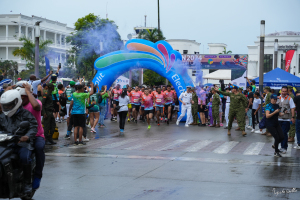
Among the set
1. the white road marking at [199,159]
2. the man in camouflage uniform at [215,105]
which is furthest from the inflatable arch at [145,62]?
the white road marking at [199,159]

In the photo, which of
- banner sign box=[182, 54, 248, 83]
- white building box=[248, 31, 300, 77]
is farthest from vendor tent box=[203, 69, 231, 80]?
white building box=[248, 31, 300, 77]

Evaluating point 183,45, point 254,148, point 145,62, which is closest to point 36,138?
point 254,148

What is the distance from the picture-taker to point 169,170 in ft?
27.5

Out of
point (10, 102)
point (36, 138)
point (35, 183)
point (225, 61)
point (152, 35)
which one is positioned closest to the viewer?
point (10, 102)

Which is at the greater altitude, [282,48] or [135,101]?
[282,48]

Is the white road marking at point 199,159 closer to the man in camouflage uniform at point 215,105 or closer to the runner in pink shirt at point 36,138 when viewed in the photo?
the runner in pink shirt at point 36,138

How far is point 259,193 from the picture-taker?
21.5ft

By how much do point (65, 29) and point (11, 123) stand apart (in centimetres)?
7466

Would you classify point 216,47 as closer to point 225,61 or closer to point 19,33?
point 225,61

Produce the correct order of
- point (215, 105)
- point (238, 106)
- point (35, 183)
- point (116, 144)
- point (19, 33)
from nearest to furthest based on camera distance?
point (35, 183), point (116, 144), point (238, 106), point (215, 105), point (19, 33)

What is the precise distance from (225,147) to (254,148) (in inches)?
32.1

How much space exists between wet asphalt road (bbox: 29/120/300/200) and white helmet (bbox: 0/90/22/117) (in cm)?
155

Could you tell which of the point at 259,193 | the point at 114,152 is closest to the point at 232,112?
the point at 114,152

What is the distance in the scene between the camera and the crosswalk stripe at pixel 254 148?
1104 centimetres
